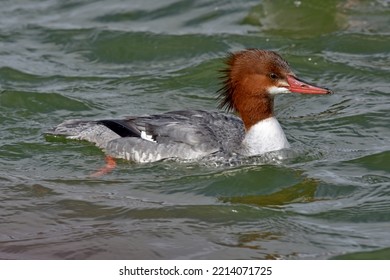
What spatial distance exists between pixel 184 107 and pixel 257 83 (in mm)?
2384

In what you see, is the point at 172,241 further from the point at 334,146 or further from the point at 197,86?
the point at 197,86

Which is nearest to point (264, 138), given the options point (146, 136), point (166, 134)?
point (166, 134)

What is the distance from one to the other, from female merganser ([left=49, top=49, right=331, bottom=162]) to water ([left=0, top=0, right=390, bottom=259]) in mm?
197

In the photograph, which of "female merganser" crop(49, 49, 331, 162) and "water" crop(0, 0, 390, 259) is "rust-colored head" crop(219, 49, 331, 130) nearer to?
"female merganser" crop(49, 49, 331, 162)

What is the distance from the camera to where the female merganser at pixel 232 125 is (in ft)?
34.3

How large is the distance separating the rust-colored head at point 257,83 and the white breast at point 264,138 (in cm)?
7

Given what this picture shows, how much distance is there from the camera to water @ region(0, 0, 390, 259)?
8.48 meters

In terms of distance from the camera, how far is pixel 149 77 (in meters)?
13.6

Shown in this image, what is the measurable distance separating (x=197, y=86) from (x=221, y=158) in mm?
3094

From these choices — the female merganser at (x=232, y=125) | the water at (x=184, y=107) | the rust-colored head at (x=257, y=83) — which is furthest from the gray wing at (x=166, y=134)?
the rust-colored head at (x=257, y=83)

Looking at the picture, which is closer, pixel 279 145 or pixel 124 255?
pixel 124 255

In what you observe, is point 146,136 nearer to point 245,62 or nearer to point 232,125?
point 232,125

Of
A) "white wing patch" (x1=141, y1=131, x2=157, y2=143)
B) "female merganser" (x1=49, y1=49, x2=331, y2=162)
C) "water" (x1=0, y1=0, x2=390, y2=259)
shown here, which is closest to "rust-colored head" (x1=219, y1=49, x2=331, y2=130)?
"female merganser" (x1=49, y1=49, x2=331, y2=162)
